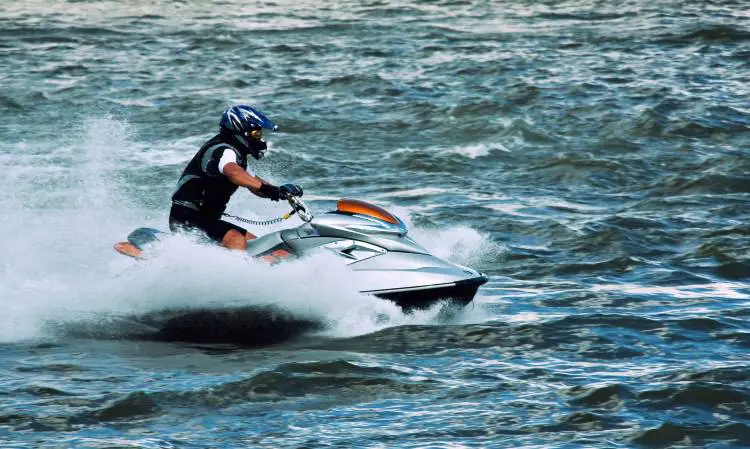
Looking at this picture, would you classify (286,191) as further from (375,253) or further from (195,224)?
(195,224)

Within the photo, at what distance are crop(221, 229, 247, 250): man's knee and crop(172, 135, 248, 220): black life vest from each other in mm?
198

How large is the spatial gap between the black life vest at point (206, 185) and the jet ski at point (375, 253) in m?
0.40

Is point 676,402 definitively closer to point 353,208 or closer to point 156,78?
point 353,208

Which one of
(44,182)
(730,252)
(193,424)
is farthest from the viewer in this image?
(44,182)

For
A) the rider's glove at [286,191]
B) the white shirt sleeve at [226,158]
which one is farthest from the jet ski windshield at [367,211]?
the white shirt sleeve at [226,158]

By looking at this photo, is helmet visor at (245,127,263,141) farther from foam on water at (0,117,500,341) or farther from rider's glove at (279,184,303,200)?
foam on water at (0,117,500,341)

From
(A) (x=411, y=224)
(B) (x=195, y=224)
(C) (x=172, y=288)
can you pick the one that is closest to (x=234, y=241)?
(B) (x=195, y=224)

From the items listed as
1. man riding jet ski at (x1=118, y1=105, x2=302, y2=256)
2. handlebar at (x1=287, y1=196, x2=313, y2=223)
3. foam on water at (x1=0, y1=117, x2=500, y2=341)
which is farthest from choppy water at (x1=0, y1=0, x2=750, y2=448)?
handlebar at (x1=287, y1=196, x2=313, y2=223)

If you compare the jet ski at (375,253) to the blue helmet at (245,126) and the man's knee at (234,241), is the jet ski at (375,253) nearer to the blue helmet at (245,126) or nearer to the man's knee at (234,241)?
the man's knee at (234,241)

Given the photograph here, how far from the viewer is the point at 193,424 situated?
7.58 m

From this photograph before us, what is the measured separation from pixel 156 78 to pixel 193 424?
59.4ft

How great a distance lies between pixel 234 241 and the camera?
32.2 feet

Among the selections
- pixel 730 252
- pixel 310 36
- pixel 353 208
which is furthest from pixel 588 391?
pixel 310 36

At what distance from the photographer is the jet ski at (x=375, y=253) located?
9.42 metres
